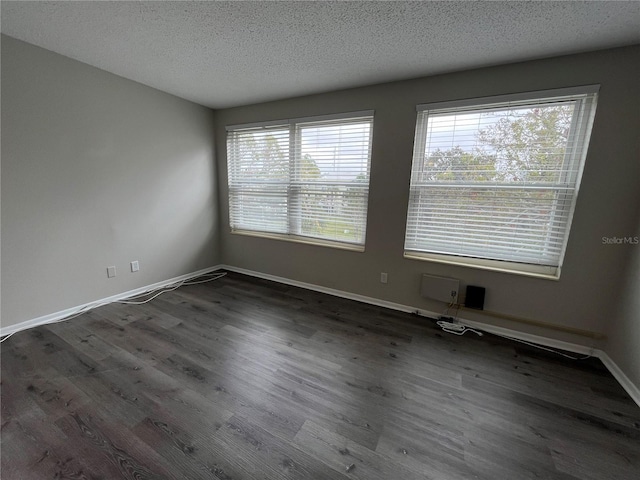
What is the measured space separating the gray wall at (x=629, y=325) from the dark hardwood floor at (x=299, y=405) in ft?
0.50

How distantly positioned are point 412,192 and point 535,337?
1.74 metres

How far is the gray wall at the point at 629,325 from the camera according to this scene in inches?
67.7

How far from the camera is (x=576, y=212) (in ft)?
6.61

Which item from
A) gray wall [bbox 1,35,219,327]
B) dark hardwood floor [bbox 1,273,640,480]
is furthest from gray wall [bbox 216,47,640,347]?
gray wall [bbox 1,35,219,327]

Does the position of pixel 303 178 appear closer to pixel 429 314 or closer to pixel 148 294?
pixel 429 314

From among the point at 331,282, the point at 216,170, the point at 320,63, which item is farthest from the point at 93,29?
the point at 331,282

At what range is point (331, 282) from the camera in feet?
10.4

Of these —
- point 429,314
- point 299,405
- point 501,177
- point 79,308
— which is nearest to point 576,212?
point 501,177

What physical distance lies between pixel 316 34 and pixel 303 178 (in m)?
1.58

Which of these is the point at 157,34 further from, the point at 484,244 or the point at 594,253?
the point at 594,253

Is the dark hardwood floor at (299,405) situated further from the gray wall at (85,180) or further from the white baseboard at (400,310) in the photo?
the gray wall at (85,180)

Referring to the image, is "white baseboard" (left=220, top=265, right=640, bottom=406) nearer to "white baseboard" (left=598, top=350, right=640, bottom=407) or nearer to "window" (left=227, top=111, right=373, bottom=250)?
"white baseboard" (left=598, top=350, right=640, bottom=407)

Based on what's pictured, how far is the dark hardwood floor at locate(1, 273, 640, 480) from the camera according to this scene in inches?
47.3

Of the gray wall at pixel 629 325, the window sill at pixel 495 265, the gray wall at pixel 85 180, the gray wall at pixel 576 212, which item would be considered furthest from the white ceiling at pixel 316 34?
the window sill at pixel 495 265
